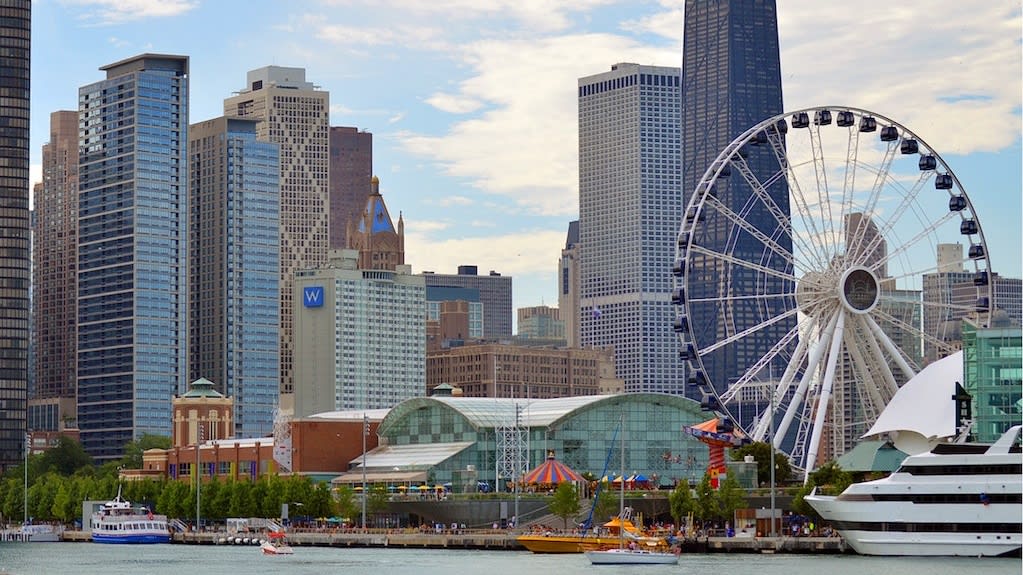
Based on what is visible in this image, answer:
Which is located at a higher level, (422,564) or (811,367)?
(811,367)

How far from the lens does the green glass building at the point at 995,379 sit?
135 m

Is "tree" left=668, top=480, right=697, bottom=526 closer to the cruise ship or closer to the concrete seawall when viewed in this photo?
the concrete seawall

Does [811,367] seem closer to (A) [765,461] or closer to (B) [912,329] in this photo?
(B) [912,329]

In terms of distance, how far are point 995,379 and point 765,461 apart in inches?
1855

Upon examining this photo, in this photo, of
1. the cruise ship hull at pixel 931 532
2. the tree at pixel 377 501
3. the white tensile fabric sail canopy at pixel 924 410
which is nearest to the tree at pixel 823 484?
the white tensile fabric sail canopy at pixel 924 410

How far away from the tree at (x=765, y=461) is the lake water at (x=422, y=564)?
93.4ft

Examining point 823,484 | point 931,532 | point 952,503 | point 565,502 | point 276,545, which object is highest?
point 823,484

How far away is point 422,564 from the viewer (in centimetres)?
14362

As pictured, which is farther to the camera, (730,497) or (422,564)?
(730,497)

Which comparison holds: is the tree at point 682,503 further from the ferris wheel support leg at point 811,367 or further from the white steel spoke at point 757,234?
the white steel spoke at point 757,234

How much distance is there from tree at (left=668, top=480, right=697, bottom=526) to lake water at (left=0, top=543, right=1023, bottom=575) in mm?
13482

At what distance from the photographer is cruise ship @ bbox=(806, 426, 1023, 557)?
423 ft

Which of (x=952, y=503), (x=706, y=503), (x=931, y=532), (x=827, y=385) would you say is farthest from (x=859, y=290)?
(x=931, y=532)

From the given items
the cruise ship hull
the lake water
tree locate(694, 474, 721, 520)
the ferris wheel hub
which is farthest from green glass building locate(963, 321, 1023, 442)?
tree locate(694, 474, 721, 520)
